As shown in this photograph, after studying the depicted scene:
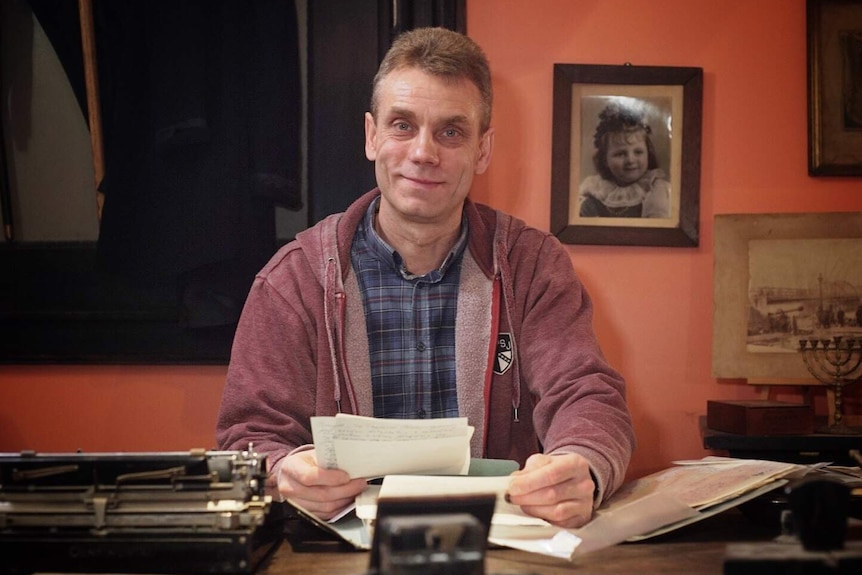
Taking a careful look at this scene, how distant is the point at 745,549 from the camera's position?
831mm

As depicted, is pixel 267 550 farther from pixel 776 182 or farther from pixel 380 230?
pixel 776 182

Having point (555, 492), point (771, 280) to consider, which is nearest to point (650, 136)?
point (771, 280)

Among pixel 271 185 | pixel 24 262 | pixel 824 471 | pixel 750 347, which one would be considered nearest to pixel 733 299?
pixel 750 347

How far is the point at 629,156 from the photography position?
2.28 metres

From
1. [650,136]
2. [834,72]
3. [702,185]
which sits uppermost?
[834,72]

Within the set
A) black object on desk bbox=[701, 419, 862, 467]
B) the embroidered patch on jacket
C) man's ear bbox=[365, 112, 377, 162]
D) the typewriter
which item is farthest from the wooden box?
the typewriter

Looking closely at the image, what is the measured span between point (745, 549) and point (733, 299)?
1546 millimetres

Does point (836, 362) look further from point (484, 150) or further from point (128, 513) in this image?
point (128, 513)

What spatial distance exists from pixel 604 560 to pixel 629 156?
4.64 ft

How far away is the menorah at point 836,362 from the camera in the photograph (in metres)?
2.07

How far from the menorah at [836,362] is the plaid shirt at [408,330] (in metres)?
0.99

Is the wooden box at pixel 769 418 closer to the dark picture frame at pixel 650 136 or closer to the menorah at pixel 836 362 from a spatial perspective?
the menorah at pixel 836 362

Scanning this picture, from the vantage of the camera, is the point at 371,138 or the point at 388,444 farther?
the point at 371,138

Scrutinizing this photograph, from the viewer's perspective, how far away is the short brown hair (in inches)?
71.1
